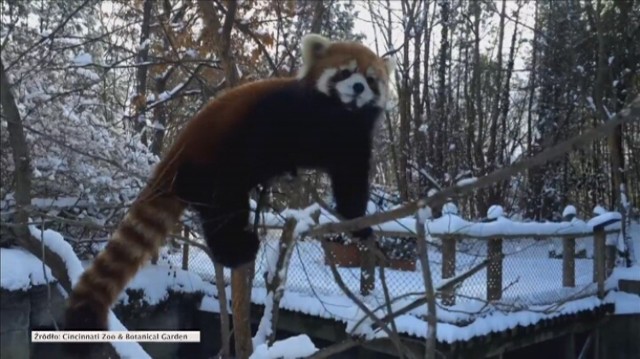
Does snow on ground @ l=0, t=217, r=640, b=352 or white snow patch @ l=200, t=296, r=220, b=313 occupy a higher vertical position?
snow on ground @ l=0, t=217, r=640, b=352

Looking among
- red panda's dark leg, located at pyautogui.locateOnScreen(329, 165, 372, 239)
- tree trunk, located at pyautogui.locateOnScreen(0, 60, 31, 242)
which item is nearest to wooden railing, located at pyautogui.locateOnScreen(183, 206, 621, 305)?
red panda's dark leg, located at pyautogui.locateOnScreen(329, 165, 372, 239)

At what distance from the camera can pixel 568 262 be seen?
5.04 m

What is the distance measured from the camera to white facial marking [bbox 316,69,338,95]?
1.89 metres

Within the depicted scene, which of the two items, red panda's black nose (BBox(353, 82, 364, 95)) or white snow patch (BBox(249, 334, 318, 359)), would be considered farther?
red panda's black nose (BBox(353, 82, 364, 95))

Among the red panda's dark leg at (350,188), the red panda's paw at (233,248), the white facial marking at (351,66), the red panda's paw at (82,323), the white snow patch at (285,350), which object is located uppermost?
the white facial marking at (351,66)

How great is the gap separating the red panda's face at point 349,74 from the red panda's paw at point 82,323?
2.75 feet

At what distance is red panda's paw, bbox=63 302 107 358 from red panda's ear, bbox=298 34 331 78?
90 centimetres

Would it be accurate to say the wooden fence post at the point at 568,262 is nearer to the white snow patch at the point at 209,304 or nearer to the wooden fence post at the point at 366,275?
the wooden fence post at the point at 366,275

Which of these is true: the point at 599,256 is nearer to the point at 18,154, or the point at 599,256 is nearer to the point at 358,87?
the point at 358,87

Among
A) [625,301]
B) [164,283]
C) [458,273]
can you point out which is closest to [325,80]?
[458,273]

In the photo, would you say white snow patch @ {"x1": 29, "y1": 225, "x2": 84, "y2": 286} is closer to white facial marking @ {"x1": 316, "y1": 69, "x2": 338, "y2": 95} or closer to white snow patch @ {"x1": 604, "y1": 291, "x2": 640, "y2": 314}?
white facial marking @ {"x1": 316, "y1": 69, "x2": 338, "y2": 95}

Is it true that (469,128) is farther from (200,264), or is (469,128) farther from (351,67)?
(351,67)

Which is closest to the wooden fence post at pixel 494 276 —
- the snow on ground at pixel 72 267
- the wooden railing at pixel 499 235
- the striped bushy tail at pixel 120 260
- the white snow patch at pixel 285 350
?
the wooden railing at pixel 499 235

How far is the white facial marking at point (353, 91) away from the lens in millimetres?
1840
